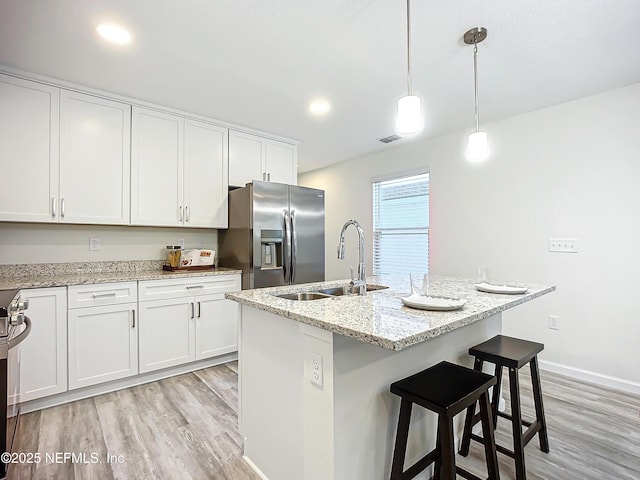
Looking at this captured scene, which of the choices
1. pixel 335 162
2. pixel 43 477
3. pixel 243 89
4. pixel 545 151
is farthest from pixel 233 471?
pixel 335 162

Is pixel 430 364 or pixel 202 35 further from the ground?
pixel 202 35

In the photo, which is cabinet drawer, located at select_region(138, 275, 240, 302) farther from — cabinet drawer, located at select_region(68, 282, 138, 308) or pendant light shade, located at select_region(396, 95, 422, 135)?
pendant light shade, located at select_region(396, 95, 422, 135)

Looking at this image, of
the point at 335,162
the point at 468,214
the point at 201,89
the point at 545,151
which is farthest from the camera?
the point at 335,162

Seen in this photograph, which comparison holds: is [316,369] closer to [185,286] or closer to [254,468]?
[254,468]

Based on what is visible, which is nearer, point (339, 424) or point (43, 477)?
point (339, 424)

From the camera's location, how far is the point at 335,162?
5195 mm

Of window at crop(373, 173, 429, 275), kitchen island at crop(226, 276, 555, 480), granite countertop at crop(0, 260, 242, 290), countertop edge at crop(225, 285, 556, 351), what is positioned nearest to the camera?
countertop edge at crop(225, 285, 556, 351)

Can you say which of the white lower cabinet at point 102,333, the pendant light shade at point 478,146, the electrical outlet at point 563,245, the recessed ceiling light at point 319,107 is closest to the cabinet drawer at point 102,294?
the white lower cabinet at point 102,333

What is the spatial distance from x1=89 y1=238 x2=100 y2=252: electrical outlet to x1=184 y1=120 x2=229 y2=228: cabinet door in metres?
0.78

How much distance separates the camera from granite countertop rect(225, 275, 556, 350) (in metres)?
1.04

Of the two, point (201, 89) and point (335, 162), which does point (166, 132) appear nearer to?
point (201, 89)

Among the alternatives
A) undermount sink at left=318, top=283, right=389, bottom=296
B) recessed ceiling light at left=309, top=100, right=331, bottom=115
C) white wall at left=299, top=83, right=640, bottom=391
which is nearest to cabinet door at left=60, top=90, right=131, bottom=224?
recessed ceiling light at left=309, top=100, right=331, bottom=115

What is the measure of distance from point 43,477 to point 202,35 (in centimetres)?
255

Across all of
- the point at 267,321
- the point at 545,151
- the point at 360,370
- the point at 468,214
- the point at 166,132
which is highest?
the point at 166,132
